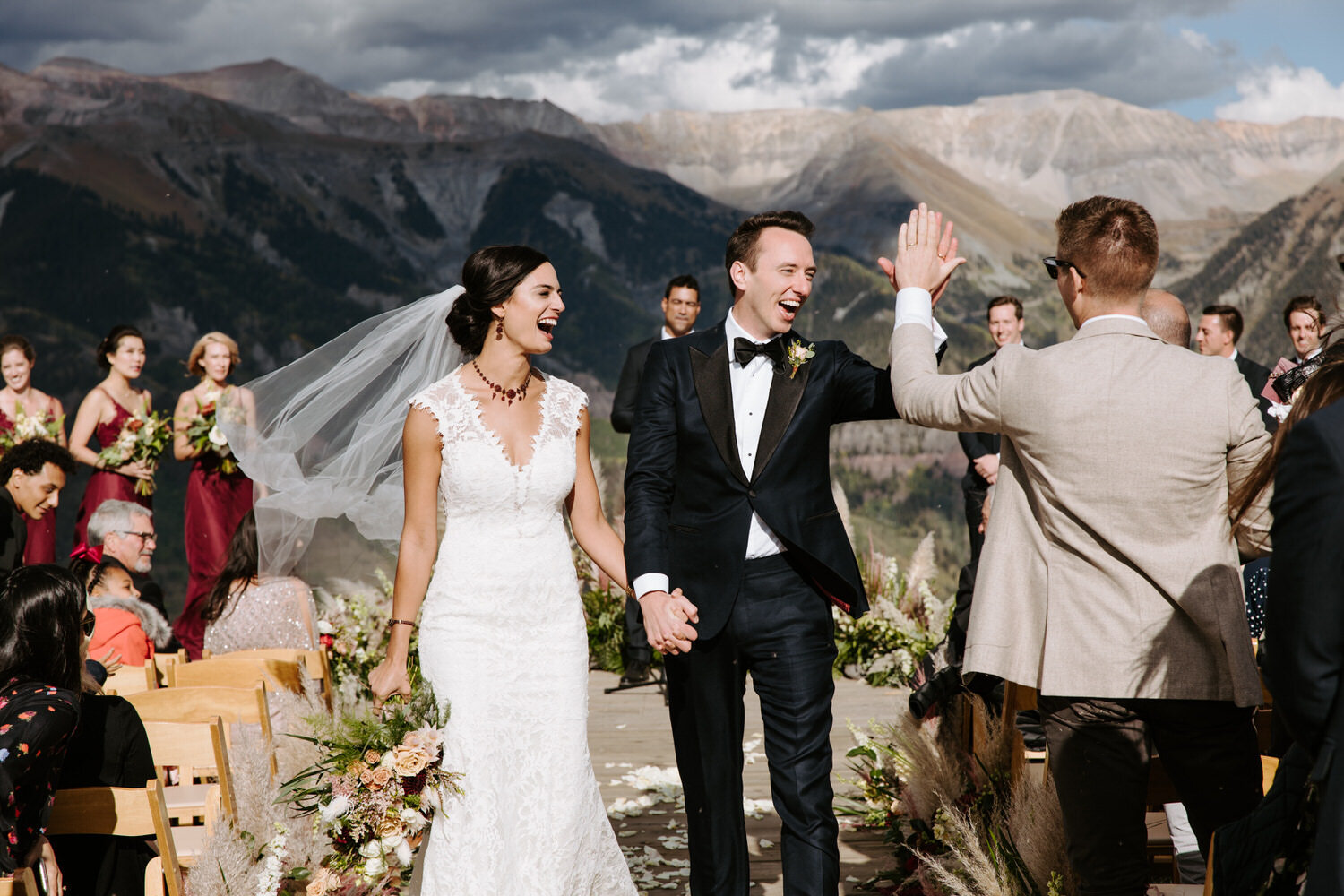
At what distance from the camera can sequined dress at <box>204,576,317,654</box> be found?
576 cm

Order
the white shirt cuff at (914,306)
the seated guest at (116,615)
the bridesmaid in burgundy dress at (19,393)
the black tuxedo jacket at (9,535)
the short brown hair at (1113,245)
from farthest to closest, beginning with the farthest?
the bridesmaid in burgundy dress at (19,393) < the black tuxedo jacket at (9,535) < the seated guest at (116,615) < the white shirt cuff at (914,306) < the short brown hair at (1113,245)

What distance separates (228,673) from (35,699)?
180cm

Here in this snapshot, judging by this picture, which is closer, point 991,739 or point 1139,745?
point 1139,745

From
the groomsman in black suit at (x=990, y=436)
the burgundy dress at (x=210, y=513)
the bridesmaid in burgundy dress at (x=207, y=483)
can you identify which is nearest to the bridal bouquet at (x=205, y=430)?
the bridesmaid in burgundy dress at (x=207, y=483)

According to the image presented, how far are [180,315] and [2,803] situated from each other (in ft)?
171

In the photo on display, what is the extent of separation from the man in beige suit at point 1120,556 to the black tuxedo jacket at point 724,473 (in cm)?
65

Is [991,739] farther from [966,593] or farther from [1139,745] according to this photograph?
[1139,745]

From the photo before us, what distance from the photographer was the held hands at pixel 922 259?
314 cm

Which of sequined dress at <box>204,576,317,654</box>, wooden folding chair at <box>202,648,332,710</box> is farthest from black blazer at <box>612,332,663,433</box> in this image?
wooden folding chair at <box>202,648,332,710</box>

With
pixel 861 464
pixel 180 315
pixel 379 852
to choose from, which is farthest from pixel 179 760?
pixel 180 315

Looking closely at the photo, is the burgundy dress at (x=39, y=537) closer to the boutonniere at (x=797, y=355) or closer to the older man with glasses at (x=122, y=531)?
the older man with glasses at (x=122, y=531)

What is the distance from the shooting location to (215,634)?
5727 mm

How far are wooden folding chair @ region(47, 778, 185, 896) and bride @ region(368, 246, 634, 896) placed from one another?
27.7 inches

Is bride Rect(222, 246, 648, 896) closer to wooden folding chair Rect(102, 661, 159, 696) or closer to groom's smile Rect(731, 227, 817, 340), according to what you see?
groom's smile Rect(731, 227, 817, 340)
